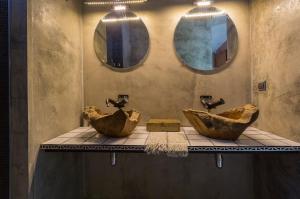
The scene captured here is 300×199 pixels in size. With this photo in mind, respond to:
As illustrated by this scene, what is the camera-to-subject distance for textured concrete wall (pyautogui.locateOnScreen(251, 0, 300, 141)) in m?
1.24

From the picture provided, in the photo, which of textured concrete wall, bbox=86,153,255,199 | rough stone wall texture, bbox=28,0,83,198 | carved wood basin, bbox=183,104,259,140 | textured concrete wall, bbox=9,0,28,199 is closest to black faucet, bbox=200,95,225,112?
carved wood basin, bbox=183,104,259,140

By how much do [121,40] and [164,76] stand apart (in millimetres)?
523

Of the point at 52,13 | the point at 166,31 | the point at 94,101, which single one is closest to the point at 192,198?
the point at 94,101

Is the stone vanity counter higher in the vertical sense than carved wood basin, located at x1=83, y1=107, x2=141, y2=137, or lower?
lower

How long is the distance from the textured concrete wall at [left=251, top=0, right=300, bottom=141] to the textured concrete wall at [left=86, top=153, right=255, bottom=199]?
0.54 m

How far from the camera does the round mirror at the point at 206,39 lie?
5.95ft

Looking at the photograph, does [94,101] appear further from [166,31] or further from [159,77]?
[166,31]

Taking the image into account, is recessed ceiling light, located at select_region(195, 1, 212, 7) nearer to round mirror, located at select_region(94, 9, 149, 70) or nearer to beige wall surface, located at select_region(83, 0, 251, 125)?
beige wall surface, located at select_region(83, 0, 251, 125)

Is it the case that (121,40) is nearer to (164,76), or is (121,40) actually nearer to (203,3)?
(164,76)

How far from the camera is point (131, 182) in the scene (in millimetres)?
1916

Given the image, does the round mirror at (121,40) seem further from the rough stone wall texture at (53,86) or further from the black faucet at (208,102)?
the black faucet at (208,102)

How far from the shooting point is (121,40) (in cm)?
189


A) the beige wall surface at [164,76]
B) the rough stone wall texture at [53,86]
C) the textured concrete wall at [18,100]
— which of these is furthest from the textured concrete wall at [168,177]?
the textured concrete wall at [18,100]

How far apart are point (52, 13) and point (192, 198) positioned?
1899mm
